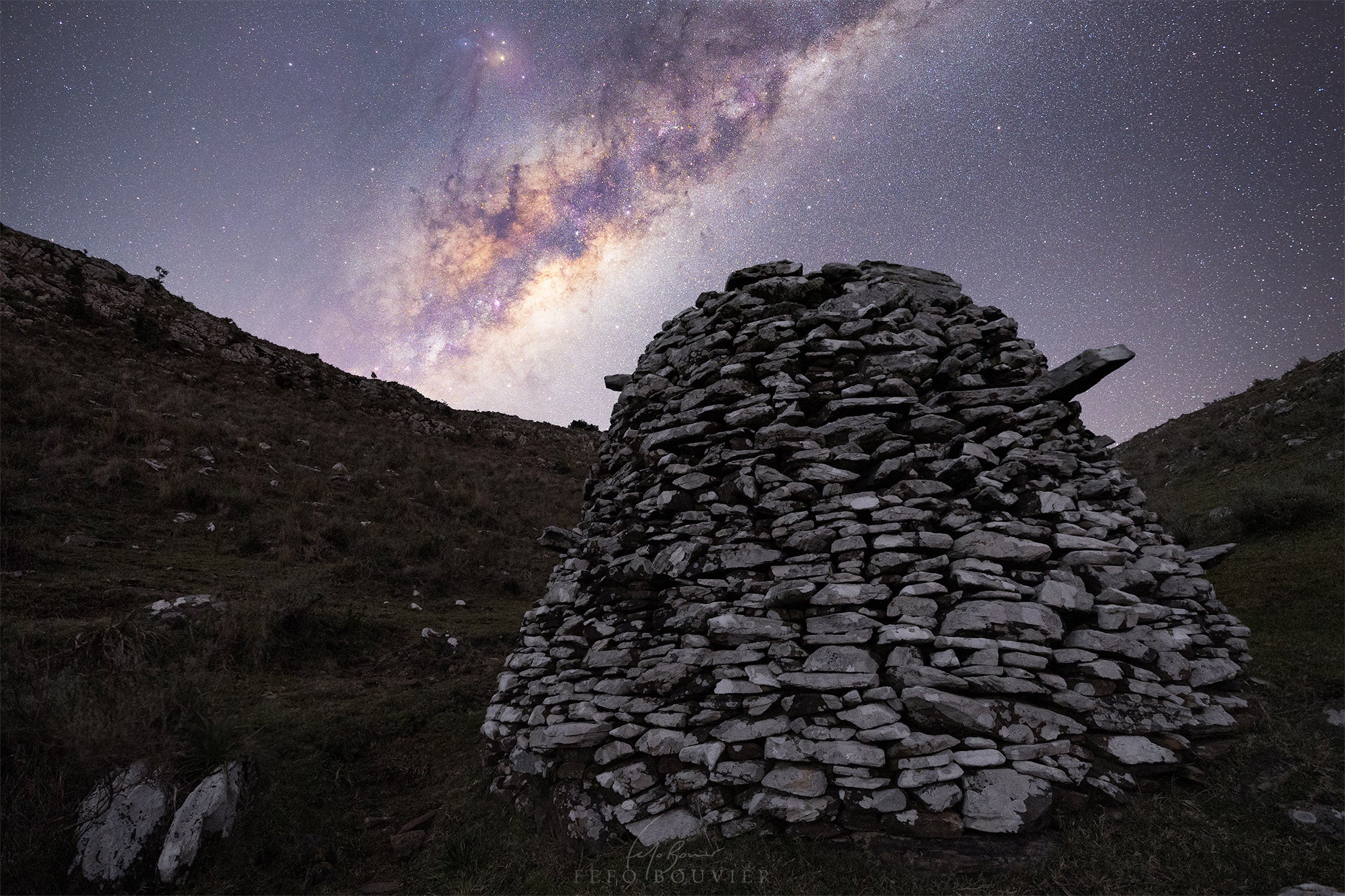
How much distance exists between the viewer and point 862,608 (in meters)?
5.06

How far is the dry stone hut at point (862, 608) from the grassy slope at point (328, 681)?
389mm

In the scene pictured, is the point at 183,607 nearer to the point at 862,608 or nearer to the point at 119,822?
the point at 119,822

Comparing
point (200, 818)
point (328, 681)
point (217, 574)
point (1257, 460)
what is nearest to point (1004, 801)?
point (200, 818)

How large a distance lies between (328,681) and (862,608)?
7326mm

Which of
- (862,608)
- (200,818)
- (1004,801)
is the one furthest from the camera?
(862,608)

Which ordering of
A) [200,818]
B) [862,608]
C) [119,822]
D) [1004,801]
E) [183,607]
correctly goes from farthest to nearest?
[183,607], [862,608], [200,818], [119,822], [1004,801]

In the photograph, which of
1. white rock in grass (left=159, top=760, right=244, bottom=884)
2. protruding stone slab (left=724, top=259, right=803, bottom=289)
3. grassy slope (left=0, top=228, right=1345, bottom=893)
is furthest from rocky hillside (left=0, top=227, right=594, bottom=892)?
protruding stone slab (left=724, top=259, right=803, bottom=289)

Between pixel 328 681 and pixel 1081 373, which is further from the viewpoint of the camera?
pixel 328 681

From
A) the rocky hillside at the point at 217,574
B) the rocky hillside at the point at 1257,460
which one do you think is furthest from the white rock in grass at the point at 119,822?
the rocky hillside at the point at 1257,460

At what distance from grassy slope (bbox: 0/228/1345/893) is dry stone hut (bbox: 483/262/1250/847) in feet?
1.28

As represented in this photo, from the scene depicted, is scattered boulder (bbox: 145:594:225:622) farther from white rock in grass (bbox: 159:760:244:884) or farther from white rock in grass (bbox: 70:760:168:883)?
white rock in grass (bbox: 159:760:244:884)

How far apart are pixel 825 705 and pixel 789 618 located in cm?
80

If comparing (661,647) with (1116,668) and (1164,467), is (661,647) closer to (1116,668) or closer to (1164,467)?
(1116,668)

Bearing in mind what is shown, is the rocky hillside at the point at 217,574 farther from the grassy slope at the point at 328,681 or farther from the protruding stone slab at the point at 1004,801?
the protruding stone slab at the point at 1004,801
